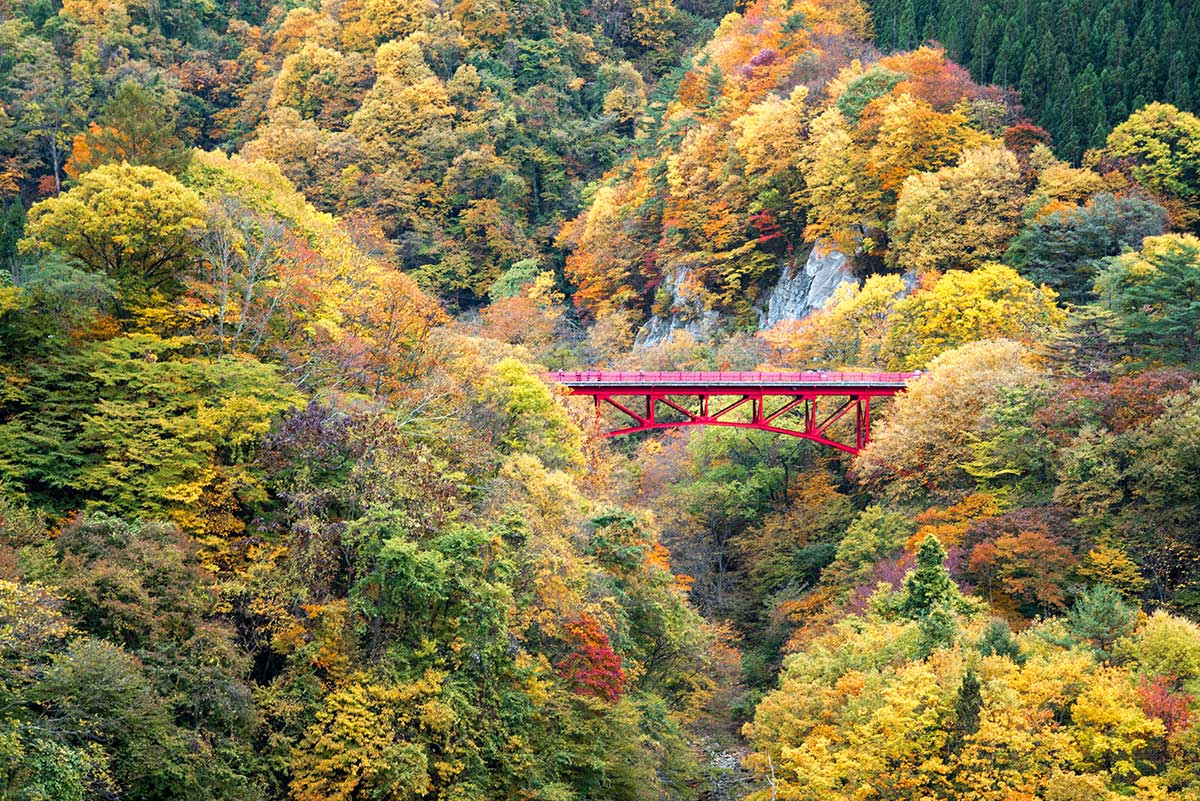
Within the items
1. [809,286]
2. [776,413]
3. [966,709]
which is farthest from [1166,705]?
[809,286]

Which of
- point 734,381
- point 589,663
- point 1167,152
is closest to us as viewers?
point 589,663

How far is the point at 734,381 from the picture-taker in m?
50.8

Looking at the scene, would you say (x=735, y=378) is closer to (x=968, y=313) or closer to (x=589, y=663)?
(x=968, y=313)

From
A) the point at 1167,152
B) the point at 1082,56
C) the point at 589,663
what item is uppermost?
the point at 1082,56

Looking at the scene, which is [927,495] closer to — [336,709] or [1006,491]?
[1006,491]

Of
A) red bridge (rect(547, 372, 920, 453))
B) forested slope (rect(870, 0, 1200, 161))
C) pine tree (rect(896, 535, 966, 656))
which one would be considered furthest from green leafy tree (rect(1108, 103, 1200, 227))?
pine tree (rect(896, 535, 966, 656))

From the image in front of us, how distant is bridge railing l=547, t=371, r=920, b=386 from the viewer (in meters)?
50.4

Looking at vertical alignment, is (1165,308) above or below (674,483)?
above

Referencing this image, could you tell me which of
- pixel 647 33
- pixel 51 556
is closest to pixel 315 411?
pixel 51 556

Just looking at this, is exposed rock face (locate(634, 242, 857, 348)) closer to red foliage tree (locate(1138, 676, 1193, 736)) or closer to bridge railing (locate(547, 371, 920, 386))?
bridge railing (locate(547, 371, 920, 386))

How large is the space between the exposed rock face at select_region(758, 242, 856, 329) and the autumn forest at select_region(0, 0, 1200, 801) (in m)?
0.32

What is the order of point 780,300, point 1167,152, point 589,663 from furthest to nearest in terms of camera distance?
point 780,300
point 1167,152
point 589,663

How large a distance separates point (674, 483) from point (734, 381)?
961cm

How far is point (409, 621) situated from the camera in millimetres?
28578
